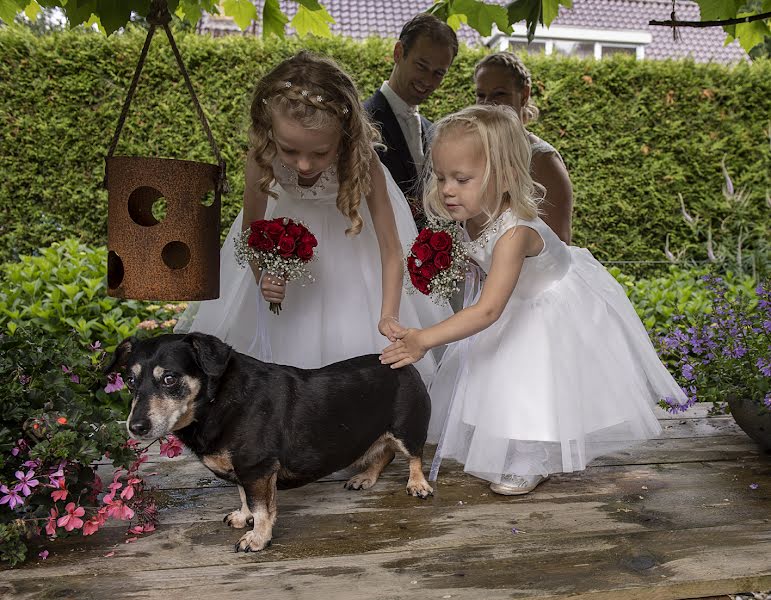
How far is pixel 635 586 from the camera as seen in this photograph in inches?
81.4

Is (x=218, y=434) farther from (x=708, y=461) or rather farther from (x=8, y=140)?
(x=8, y=140)

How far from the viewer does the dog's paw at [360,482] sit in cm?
285

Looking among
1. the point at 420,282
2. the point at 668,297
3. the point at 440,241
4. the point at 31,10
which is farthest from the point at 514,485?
the point at 668,297

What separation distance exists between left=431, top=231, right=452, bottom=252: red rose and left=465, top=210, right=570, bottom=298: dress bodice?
6.6 inches

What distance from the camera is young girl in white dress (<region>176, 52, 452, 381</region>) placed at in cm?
302

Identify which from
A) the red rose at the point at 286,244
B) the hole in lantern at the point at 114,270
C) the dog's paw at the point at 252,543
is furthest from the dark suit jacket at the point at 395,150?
the dog's paw at the point at 252,543

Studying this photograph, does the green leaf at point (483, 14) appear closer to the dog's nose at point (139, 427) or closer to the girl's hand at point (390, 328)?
the girl's hand at point (390, 328)

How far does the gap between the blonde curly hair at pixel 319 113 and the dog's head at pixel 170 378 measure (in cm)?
110

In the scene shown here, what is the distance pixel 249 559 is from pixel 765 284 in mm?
2455

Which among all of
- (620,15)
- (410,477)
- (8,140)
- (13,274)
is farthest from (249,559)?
(620,15)

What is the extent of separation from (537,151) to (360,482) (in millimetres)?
2298

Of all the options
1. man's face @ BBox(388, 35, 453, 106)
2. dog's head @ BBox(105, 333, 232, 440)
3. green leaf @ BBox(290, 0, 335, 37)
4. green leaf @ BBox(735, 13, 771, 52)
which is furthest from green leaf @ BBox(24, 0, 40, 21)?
green leaf @ BBox(735, 13, 771, 52)

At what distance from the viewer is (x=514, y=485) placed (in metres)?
2.79

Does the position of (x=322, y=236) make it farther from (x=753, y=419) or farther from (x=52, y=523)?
(x=753, y=419)
